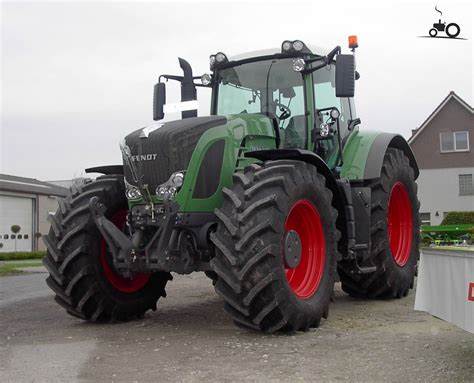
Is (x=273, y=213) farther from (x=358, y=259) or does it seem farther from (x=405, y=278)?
(x=405, y=278)

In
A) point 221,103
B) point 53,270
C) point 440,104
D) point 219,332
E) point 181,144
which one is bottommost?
point 219,332

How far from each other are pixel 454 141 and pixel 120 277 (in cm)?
3346

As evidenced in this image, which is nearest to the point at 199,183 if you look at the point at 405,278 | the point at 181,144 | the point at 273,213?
the point at 181,144

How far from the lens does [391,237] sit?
926 cm

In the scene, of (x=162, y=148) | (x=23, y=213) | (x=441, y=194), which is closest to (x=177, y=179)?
(x=162, y=148)

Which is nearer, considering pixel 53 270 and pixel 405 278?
pixel 53 270

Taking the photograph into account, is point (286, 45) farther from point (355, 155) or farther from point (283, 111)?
point (355, 155)

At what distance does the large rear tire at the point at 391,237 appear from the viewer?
821 centimetres

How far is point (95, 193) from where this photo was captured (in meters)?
7.15

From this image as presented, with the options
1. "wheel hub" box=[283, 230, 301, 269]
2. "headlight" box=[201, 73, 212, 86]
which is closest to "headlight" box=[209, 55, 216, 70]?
"headlight" box=[201, 73, 212, 86]

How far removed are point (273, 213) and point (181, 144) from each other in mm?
1239

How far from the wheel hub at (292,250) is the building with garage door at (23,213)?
34.3m

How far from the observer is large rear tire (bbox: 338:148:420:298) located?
8.21 metres

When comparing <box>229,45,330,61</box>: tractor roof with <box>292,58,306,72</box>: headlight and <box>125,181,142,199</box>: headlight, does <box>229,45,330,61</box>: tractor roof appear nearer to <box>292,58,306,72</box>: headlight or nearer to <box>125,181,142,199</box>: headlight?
<box>292,58,306,72</box>: headlight
